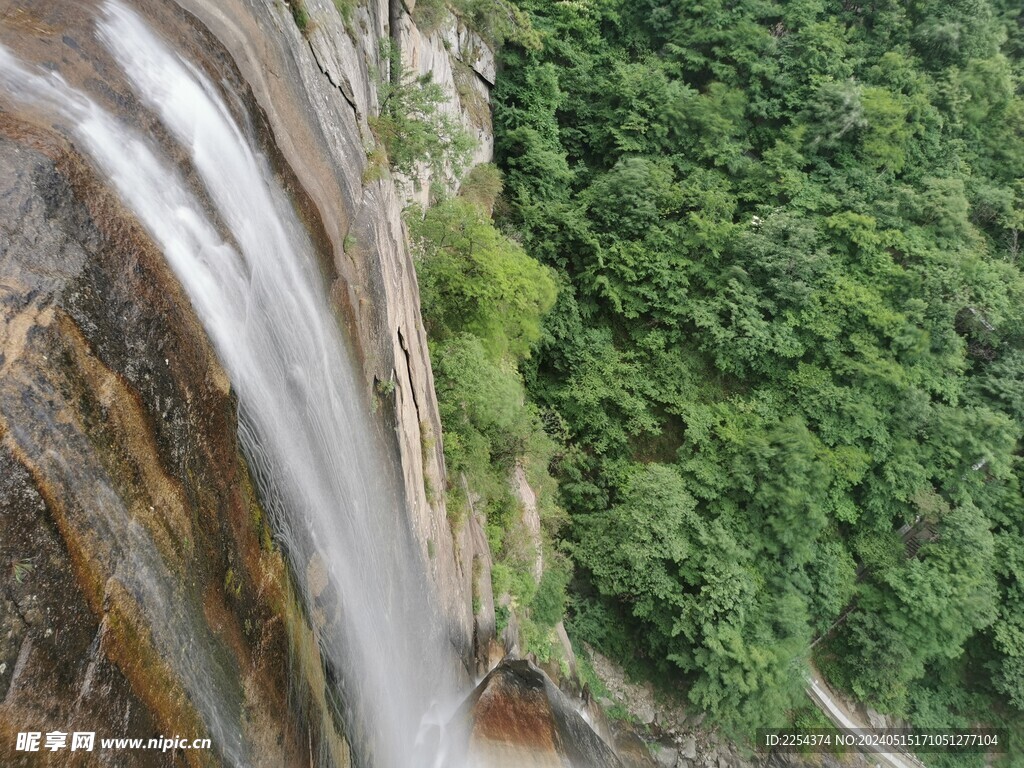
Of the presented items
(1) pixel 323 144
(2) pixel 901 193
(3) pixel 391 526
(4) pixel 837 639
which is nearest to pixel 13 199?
(1) pixel 323 144

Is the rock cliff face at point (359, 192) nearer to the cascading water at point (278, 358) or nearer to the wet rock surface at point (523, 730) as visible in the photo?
the cascading water at point (278, 358)

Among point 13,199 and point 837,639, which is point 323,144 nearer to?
point 13,199

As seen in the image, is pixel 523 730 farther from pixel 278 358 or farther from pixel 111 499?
pixel 111 499

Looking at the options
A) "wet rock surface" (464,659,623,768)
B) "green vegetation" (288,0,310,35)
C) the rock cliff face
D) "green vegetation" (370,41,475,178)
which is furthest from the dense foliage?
"green vegetation" (288,0,310,35)

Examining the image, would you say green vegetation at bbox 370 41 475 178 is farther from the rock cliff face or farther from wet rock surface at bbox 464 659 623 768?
wet rock surface at bbox 464 659 623 768

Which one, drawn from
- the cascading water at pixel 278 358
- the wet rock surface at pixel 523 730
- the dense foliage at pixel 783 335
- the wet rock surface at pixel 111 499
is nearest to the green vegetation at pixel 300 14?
the cascading water at pixel 278 358

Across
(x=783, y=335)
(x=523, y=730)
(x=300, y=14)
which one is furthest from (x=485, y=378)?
(x=783, y=335)
